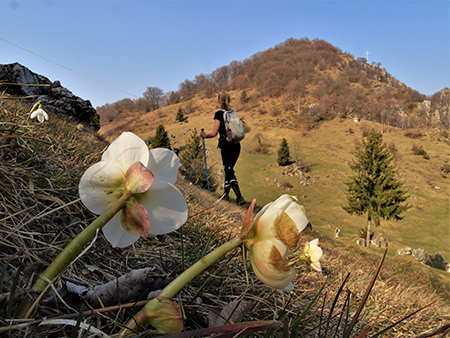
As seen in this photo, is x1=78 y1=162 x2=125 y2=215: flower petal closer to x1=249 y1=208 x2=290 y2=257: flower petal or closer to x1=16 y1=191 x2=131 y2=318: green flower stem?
x1=16 y1=191 x2=131 y2=318: green flower stem

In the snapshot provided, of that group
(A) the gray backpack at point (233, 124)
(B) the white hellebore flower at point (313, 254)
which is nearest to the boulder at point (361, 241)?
(A) the gray backpack at point (233, 124)

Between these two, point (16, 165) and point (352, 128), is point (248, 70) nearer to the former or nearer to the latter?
point (352, 128)

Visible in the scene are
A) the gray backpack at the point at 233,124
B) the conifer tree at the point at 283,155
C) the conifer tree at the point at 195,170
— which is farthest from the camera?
the conifer tree at the point at 283,155

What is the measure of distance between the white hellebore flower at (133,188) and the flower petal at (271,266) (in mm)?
144

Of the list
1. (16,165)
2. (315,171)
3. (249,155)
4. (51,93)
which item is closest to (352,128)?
(315,171)

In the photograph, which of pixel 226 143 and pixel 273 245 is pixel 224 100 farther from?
pixel 273 245

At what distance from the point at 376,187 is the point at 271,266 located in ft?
65.2

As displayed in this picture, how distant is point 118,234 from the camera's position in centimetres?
50

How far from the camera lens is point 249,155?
3716 cm

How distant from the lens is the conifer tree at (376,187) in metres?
16.7

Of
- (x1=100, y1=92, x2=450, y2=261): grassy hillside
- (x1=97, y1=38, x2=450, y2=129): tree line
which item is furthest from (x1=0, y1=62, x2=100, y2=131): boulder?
(x1=97, y1=38, x2=450, y2=129): tree line

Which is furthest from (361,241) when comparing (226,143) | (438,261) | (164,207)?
(164,207)

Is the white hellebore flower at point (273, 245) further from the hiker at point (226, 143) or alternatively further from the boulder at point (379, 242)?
the boulder at point (379, 242)

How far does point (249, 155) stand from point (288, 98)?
2260cm
